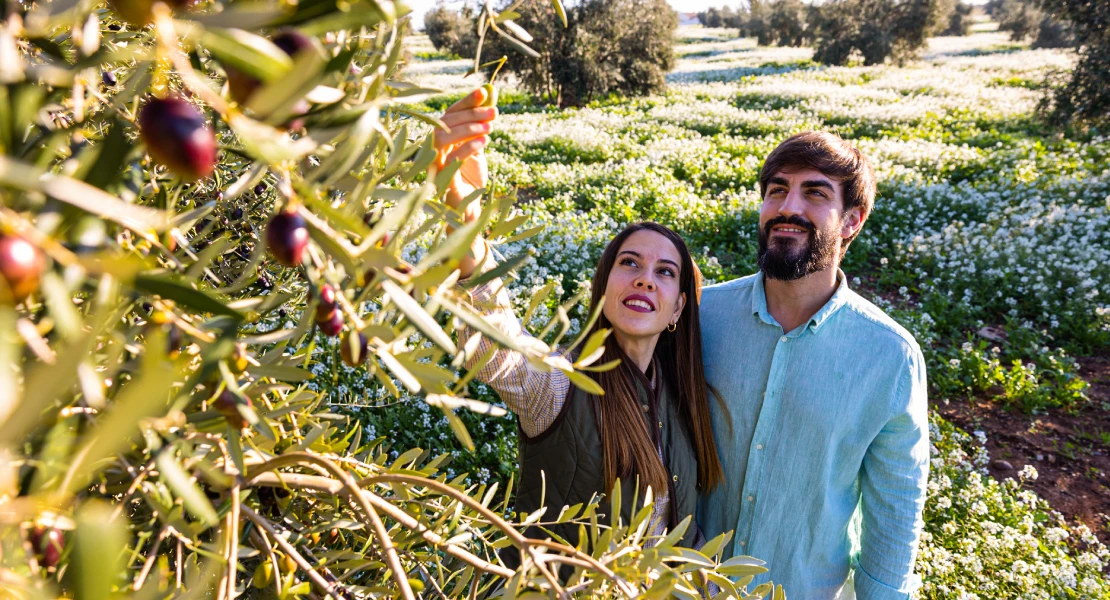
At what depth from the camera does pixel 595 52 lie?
17.5m

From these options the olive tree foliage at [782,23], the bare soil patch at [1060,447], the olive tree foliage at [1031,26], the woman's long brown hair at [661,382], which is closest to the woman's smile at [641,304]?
the woman's long brown hair at [661,382]

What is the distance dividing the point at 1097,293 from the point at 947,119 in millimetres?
7774

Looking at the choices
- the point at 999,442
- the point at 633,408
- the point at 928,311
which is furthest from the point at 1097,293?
the point at 633,408

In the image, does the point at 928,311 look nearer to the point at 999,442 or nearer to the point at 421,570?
the point at 999,442

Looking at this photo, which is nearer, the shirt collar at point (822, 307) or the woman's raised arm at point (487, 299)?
the woman's raised arm at point (487, 299)

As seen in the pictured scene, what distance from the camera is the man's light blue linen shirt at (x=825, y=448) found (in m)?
1.84

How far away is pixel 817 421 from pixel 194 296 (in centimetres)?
177

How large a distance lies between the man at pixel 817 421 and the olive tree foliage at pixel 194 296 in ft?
3.74

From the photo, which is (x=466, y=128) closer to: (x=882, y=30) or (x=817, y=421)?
(x=817, y=421)

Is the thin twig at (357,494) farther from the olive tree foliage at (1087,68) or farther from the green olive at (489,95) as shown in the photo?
the olive tree foliage at (1087,68)

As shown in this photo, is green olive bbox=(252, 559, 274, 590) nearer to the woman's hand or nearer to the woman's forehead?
the woman's hand

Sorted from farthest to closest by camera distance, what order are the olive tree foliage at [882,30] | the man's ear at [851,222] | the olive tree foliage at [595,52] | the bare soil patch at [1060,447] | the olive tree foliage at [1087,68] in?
the olive tree foliage at [882,30] < the olive tree foliage at [595,52] < the olive tree foliage at [1087,68] < the bare soil patch at [1060,447] < the man's ear at [851,222]

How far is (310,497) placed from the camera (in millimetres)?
842

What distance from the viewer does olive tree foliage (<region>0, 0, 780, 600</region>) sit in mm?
281
